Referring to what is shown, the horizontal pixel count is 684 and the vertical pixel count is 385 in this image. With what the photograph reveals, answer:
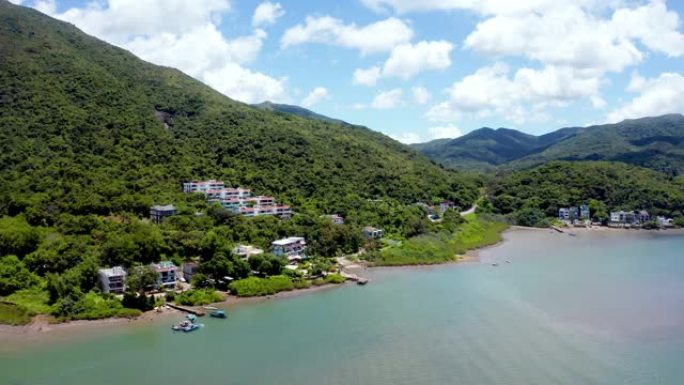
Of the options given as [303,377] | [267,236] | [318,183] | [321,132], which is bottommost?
[303,377]

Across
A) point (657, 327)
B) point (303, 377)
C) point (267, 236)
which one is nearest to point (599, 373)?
point (657, 327)

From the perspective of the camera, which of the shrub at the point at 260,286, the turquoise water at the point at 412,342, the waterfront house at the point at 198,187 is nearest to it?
the turquoise water at the point at 412,342

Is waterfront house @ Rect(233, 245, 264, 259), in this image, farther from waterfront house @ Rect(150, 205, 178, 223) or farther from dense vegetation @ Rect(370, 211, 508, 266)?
dense vegetation @ Rect(370, 211, 508, 266)

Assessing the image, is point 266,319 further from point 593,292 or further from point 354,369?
point 593,292

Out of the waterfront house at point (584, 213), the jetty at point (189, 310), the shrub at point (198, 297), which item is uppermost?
the waterfront house at point (584, 213)

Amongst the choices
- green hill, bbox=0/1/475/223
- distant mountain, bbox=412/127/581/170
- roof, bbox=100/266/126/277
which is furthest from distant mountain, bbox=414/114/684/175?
roof, bbox=100/266/126/277

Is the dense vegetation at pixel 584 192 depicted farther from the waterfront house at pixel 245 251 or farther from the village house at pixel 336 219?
the waterfront house at pixel 245 251

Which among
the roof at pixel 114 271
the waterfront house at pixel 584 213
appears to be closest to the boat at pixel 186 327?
the roof at pixel 114 271
